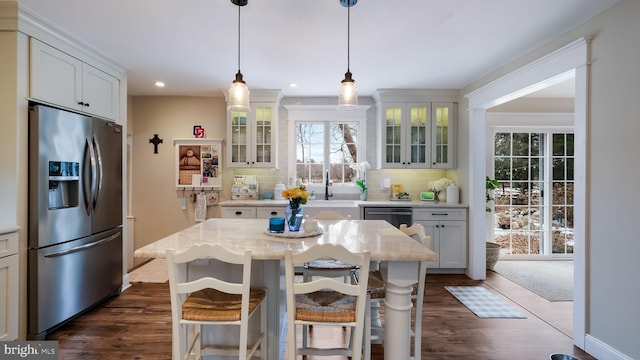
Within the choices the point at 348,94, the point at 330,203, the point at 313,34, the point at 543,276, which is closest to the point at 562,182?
the point at 543,276

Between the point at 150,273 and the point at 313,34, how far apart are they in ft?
11.9

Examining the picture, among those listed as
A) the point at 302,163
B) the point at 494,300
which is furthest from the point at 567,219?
the point at 302,163

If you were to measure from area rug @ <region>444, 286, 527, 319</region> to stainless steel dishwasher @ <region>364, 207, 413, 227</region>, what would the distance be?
95 cm

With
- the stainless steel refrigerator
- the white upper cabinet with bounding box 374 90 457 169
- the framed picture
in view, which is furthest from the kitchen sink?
the stainless steel refrigerator

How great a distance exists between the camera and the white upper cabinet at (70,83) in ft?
8.55

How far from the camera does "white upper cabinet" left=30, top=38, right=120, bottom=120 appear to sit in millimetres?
2607

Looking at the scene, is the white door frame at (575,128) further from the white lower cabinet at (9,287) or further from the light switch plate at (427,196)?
the white lower cabinet at (9,287)

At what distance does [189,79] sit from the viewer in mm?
4117

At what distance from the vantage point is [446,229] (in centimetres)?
437

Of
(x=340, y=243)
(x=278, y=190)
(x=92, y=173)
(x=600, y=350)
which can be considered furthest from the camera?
(x=278, y=190)

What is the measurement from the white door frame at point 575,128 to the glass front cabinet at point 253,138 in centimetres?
266

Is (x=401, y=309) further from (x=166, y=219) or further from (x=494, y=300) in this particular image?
(x=166, y=219)

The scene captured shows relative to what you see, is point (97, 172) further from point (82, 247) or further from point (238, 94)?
point (238, 94)

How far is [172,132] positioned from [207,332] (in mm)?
3637
